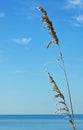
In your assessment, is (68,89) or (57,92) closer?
(68,89)

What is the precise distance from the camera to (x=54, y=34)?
20.1 feet

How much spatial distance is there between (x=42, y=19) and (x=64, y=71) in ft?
2.34

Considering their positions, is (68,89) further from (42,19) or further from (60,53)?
(42,19)

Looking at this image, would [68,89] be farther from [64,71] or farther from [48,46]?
[48,46]

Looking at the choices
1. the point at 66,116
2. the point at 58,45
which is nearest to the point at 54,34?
the point at 58,45

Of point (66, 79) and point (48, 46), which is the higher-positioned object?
point (48, 46)

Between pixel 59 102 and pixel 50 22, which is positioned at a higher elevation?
pixel 50 22

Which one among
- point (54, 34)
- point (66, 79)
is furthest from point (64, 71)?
point (54, 34)

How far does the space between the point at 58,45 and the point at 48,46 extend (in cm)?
16

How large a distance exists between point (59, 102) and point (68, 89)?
0.39 metres

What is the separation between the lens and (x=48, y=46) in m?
6.15

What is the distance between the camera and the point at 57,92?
6199mm
